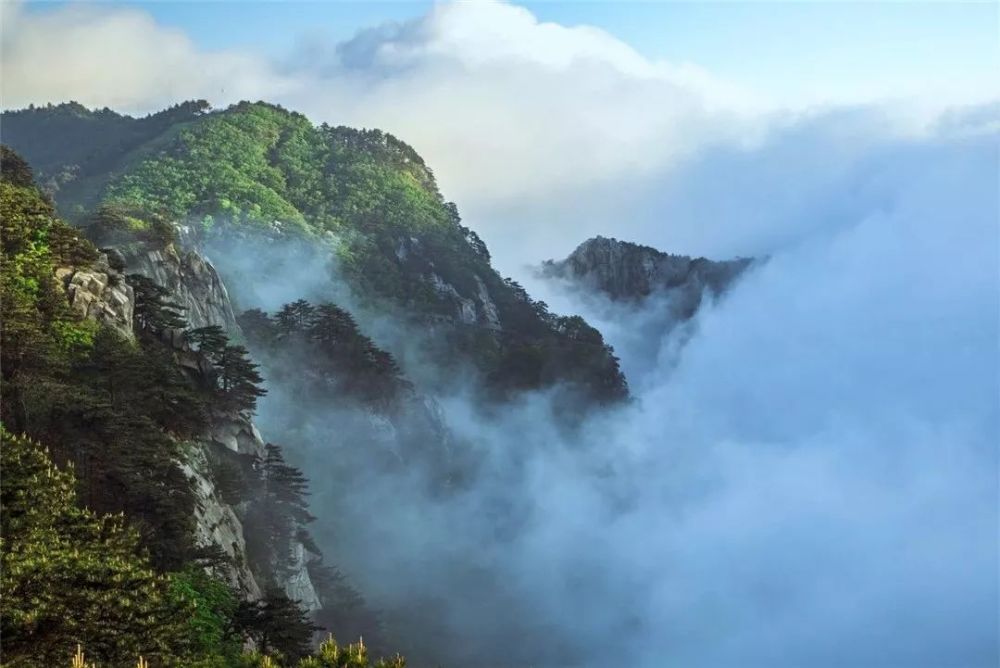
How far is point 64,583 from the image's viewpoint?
100 ft

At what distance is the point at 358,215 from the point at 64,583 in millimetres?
101615

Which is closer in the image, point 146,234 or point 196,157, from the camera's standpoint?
point 146,234

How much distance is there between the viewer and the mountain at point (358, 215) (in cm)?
11400

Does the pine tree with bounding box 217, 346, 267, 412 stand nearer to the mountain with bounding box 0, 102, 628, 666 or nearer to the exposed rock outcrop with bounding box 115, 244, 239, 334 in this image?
the mountain with bounding box 0, 102, 628, 666

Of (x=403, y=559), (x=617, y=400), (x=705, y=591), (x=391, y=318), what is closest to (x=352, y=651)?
(x=403, y=559)

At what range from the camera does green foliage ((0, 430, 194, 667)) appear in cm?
2961

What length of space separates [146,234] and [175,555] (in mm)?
34555

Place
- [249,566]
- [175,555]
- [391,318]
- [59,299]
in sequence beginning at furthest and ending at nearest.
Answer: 1. [391,318]
2. [249,566]
3. [59,299]
4. [175,555]

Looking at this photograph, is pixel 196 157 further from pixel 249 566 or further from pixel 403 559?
pixel 249 566

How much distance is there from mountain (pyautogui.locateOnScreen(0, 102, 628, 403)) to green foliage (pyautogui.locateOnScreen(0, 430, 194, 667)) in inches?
2502

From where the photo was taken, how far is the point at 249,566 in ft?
184

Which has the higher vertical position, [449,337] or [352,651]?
[449,337]

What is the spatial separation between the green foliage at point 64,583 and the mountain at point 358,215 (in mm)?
63547

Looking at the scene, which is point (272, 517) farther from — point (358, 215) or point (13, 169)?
point (358, 215)
